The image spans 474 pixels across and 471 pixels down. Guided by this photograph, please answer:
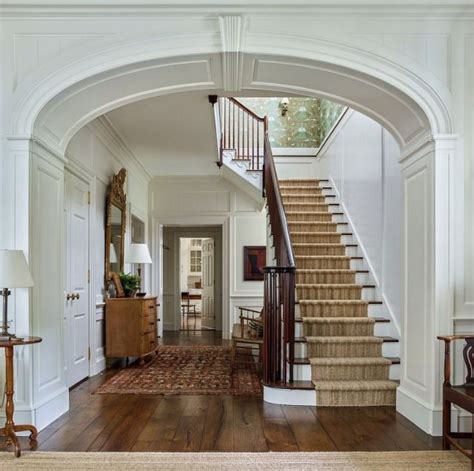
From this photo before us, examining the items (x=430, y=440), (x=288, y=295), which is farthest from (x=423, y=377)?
(x=288, y=295)

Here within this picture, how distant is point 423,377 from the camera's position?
330 centimetres

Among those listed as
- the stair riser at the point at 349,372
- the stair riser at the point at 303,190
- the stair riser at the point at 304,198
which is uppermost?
the stair riser at the point at 303,190

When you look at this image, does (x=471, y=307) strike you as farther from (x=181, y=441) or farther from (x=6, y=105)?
(x=6, y=105)

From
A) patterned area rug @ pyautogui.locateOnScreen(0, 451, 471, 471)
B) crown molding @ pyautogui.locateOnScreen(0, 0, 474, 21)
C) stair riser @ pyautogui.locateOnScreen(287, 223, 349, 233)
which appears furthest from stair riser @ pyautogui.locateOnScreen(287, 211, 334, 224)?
patterned area rug @ pyautogui.locateOnScreen(0, 451, 471, 471)

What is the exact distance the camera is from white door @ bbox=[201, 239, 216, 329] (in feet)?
33.1

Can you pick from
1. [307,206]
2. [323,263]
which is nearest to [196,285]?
[307,206]

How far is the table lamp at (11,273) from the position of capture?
2746mm

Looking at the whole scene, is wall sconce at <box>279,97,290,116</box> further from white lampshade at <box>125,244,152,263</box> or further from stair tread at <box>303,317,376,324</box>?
stair tread at <box>303,317,376,324</box>

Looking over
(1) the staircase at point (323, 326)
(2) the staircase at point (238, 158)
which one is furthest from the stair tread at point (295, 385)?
(2) the staircase at point (238, 158)

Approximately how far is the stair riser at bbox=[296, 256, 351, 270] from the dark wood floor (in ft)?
6.58

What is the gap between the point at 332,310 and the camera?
16.0 ft

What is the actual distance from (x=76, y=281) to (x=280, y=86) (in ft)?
8.90

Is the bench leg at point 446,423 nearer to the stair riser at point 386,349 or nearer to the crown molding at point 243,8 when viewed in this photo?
the stair riser at point 386,349

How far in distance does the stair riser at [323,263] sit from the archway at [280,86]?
2030mm
